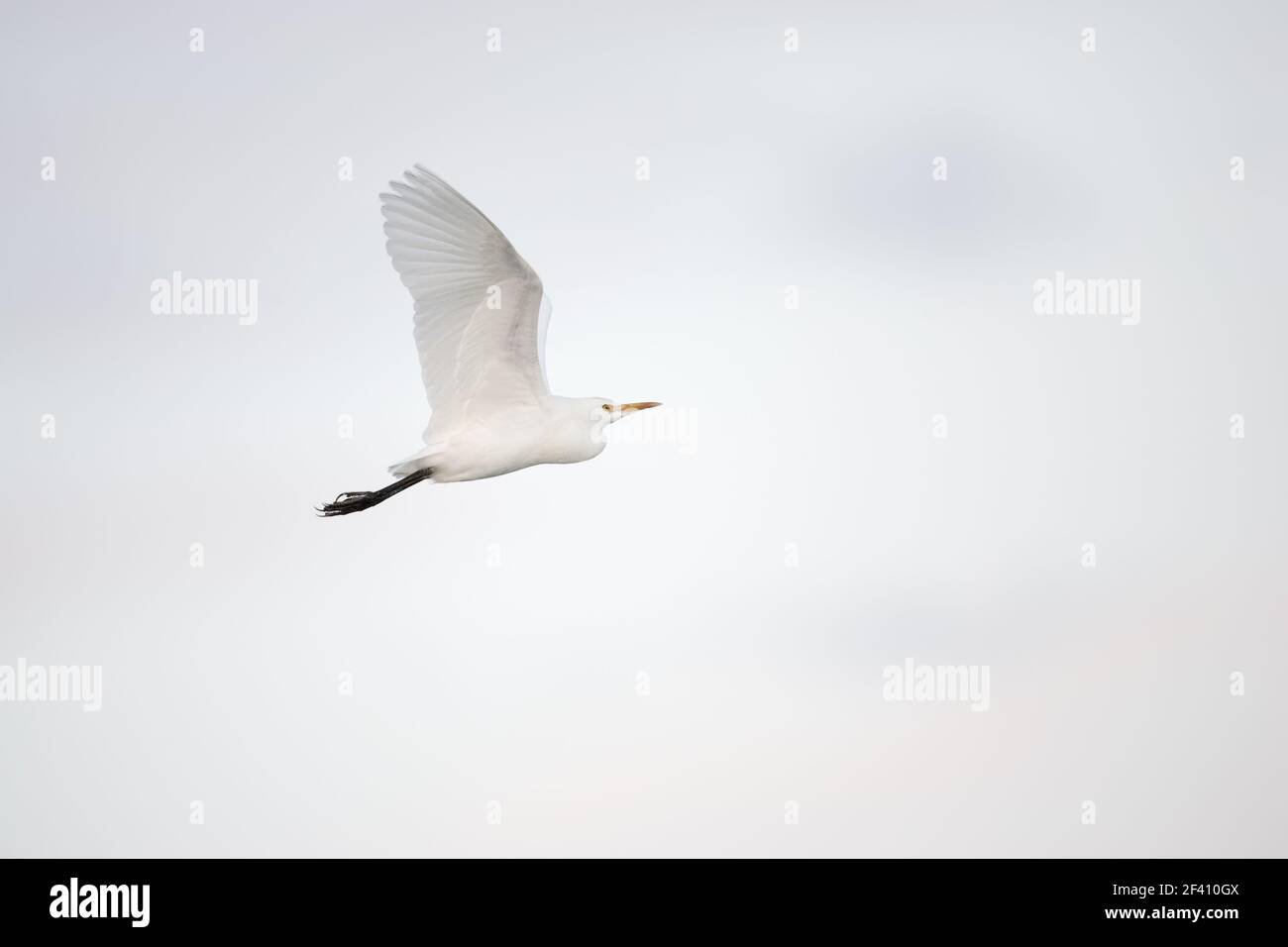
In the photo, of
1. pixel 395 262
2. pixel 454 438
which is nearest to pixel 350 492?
pixel 454 438

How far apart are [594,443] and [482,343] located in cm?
158

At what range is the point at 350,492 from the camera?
1683 cm

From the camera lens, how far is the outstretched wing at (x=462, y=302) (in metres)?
15.9

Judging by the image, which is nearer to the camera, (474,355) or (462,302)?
(462,302)

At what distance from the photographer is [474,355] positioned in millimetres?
16797

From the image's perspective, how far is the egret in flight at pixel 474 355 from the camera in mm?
16047

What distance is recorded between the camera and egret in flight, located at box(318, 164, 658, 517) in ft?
52.6

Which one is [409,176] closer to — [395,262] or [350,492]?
[395,262]

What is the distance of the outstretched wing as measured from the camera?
15930 millimetres

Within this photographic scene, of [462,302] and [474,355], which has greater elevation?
[462,302]

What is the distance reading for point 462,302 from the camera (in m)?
16.4

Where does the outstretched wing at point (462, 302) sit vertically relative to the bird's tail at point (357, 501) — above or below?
above

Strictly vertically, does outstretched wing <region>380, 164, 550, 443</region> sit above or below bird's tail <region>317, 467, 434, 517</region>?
above

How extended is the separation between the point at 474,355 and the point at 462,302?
0.61m
